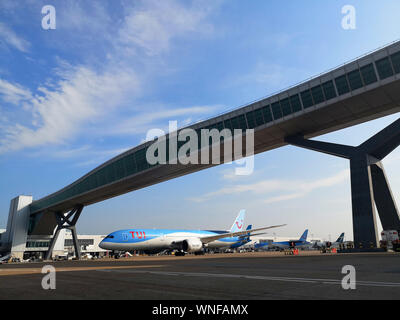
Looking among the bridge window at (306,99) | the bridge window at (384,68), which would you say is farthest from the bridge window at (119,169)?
the bridge window at (384,68)

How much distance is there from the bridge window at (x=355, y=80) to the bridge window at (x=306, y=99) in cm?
502

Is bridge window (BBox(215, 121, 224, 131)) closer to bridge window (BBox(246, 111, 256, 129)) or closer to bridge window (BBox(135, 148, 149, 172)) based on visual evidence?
bridge window (BBox(246, 111, 256, 129))

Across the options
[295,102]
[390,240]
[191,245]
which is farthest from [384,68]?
[191,245]

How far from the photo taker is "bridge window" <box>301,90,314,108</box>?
3938 cm

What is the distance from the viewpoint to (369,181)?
1469 inches

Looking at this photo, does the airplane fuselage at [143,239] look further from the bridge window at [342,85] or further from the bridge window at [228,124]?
the bridge window at [342,85]

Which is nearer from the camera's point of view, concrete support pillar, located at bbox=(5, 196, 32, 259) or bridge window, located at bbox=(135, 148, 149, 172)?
bridge window, located at bbox=(135, 148, 149, 172)

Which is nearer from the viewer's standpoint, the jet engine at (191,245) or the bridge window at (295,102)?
the bridge window at (295,102)

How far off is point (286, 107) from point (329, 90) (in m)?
5.89

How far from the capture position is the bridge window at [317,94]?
3842 centimetres

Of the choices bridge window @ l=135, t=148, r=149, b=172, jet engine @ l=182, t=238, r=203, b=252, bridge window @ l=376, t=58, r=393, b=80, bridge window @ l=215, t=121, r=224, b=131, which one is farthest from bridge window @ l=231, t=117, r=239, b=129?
jet engine @ l=182, t=238, r=203, b=252

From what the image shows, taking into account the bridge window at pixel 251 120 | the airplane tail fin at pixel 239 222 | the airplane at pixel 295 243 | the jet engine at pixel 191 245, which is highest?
the bridge window at pixel 251 120

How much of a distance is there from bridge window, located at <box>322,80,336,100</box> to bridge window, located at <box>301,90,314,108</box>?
196 cm
